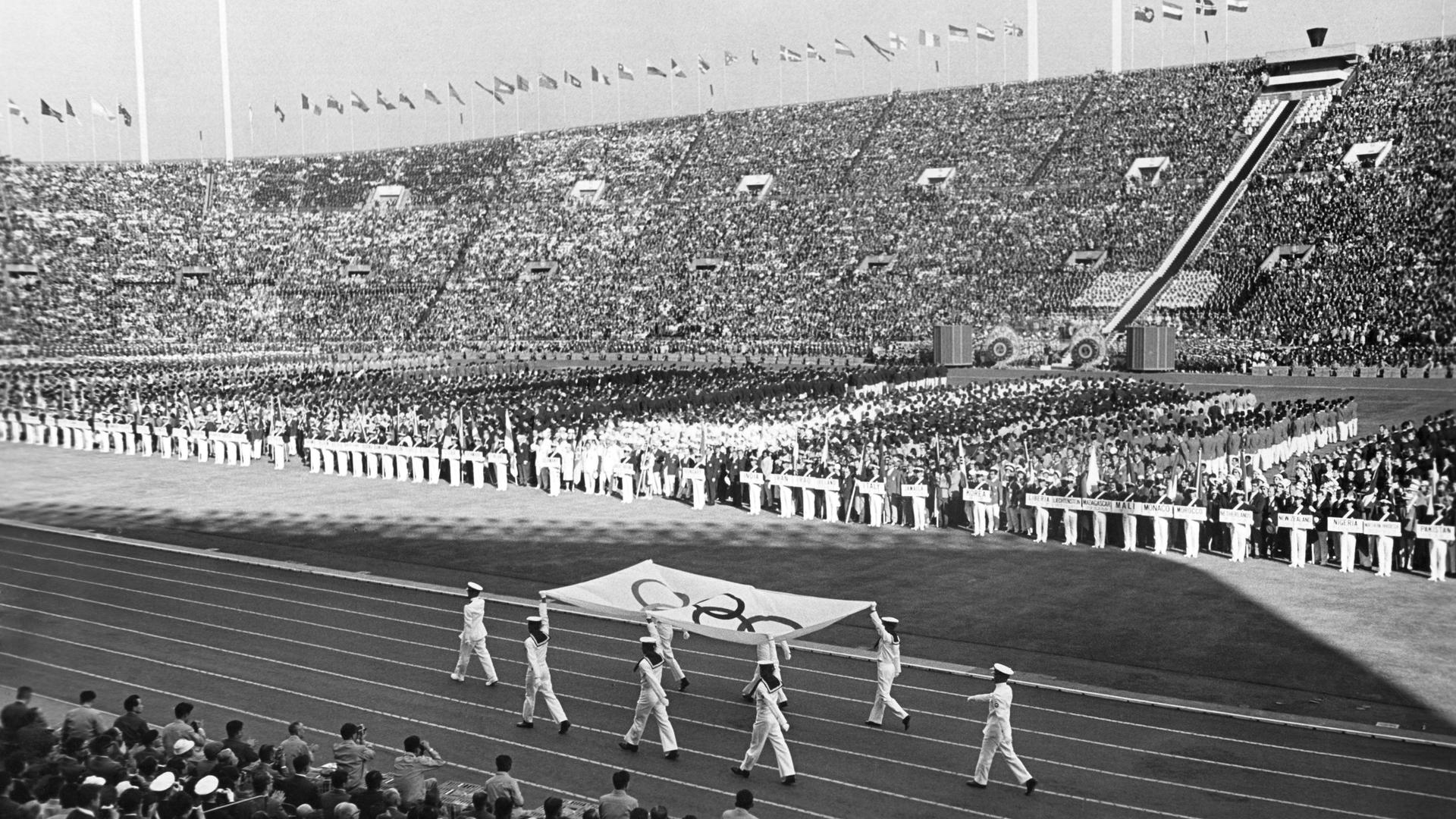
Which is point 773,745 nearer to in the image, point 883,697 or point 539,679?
point 883,697

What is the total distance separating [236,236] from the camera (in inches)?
3374

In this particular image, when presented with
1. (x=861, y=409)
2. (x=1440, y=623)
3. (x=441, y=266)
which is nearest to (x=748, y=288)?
(x=441, y=266)

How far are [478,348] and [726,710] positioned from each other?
185ft

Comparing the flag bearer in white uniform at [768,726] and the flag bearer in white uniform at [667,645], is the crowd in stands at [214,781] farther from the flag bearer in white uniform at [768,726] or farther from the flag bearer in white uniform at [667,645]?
the flag bearer in white uniform at [667,645]

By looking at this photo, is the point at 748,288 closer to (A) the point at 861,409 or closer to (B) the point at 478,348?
(B) the point at 478,348

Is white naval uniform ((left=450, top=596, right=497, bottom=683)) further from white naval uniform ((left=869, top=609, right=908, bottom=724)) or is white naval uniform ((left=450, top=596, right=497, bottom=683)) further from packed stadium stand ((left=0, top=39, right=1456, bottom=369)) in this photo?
packed stadium stand ((left=0, top=39, right=1456, bottom=369))

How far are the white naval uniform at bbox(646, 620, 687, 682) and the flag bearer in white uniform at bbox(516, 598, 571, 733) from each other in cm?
104

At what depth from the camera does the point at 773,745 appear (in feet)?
36.7

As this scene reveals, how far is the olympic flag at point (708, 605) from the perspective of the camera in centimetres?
1298

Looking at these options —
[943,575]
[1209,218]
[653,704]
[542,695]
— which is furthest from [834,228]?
[653,704]

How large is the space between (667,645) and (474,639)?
207 centimetres

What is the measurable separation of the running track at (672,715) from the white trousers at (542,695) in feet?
0.64

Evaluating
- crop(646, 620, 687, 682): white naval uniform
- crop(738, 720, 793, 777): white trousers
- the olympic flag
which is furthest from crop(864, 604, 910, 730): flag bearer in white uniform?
crop(646, 620, 687, 682): white naval uniform

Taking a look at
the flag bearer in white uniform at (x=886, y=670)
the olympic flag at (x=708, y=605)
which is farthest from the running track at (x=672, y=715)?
the olympic flag at (x=708, y=605)
